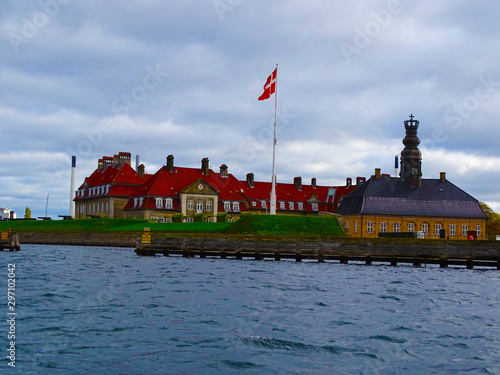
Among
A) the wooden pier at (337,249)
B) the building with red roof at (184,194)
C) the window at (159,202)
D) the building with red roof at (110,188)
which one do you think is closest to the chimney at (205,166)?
the building with red roof at (184,194)

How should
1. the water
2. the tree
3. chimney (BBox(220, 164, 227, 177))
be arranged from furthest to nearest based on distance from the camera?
the tree → chimney (BBox(220, 164, 227, 177)) → the water

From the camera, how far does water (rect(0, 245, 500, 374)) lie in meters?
15.0

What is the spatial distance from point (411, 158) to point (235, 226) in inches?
1437

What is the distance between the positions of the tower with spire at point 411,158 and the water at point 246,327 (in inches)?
2582

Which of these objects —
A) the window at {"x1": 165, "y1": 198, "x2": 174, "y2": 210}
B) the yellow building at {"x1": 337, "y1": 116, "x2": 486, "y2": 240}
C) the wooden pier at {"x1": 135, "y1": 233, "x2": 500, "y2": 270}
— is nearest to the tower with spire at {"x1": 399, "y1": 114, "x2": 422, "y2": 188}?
the yellow building at {"x1": 337, "y1": 116, "x2": 486, "y2": 240}

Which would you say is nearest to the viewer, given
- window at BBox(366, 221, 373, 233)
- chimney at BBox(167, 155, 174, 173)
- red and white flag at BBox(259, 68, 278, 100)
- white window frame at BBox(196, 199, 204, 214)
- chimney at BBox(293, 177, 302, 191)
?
red and white flag at BBox(259, 68, 278, 100)

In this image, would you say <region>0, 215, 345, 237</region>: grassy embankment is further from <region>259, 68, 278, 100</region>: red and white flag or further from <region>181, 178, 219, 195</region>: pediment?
<region>259, 68, 278, 100</region>: red and white flag

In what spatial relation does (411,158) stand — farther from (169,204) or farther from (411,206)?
(169,204)

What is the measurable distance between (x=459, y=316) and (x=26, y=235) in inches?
3099

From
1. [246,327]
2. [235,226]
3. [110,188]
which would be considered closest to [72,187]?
[110,188]

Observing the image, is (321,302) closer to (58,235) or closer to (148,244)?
(148,244)

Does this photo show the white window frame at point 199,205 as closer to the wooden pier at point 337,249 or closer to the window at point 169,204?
the window at point 169,204

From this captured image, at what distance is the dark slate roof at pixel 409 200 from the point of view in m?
93.1

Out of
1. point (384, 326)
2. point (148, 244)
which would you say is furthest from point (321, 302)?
point (148, 244)
